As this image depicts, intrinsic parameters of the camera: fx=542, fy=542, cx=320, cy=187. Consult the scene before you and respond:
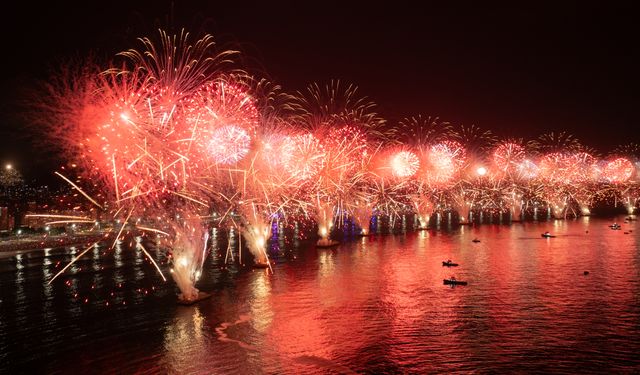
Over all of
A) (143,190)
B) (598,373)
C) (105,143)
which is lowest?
(598,373)

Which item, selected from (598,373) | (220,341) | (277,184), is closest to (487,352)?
(598,373)

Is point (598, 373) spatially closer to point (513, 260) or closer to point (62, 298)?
point (513, 260)

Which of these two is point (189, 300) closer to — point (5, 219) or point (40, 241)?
point (40, 241)

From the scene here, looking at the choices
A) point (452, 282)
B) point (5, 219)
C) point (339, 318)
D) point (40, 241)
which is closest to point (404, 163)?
point (452, 282)

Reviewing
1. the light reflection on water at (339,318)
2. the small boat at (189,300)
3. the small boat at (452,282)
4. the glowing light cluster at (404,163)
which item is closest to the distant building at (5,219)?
the light reflection on water at (339,318)

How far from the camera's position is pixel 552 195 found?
9788 cm

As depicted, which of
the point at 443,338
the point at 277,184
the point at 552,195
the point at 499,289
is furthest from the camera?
the point at 552,195

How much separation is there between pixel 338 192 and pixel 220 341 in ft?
115

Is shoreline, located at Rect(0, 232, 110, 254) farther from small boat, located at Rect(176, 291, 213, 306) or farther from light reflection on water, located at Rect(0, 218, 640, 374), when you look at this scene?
small boat, located at Rect(176, 291, 213, 306)

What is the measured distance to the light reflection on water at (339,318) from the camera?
19.4m

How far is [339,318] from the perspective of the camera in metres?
25.0

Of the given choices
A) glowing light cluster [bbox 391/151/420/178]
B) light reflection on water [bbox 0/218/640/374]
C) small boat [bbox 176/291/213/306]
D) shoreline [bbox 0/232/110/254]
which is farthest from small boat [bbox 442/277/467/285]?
shoreline [bbox 0/232/110/254]

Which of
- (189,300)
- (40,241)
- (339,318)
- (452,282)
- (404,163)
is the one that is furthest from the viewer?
(404,163)

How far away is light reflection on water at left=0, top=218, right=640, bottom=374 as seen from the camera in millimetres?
19406
